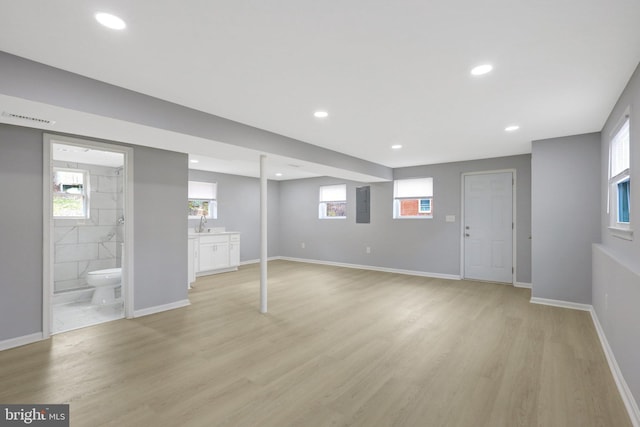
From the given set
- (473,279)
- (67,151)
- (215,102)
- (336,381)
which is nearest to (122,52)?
(215,102)

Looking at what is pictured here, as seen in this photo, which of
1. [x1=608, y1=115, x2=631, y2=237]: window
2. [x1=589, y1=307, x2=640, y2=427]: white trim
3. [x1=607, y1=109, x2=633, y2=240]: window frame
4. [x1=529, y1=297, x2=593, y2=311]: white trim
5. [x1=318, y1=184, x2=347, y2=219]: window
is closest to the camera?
[x1=589, y1=307, x2=640, y2=427]: white trim

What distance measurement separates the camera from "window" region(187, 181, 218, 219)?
712 cm

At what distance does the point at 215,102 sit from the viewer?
9.76 feet

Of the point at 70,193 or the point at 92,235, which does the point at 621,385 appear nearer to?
the point at 92,235

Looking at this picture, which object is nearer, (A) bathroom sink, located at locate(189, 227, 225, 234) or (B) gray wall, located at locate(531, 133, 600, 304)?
(B) gray wall, located at locate(531, 133, 600, 304)

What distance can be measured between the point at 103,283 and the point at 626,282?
6.04 metres

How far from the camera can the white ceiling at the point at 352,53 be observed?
5.40ft

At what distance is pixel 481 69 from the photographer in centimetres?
229

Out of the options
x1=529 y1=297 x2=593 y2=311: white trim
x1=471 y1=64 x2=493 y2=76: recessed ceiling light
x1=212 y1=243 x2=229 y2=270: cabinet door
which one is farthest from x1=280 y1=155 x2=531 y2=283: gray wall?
x1=471 y1=64 x2=493 y2=76: recessed ceiling light

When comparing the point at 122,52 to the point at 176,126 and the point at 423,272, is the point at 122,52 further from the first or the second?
the point at 423,272

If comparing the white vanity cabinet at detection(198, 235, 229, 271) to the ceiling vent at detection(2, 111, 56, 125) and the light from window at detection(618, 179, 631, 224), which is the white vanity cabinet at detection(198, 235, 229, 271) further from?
the light from window at detection(618, 179, 631, 224)

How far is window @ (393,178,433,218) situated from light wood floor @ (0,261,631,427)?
2780mm

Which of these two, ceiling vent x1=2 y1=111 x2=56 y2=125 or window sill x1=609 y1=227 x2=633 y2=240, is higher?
ceiling vent x1=2 y1=111 x2=56 y2=125

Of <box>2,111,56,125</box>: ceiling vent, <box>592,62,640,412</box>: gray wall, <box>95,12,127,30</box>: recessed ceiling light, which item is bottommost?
<box>592,62,640,412</box>: gray wall
